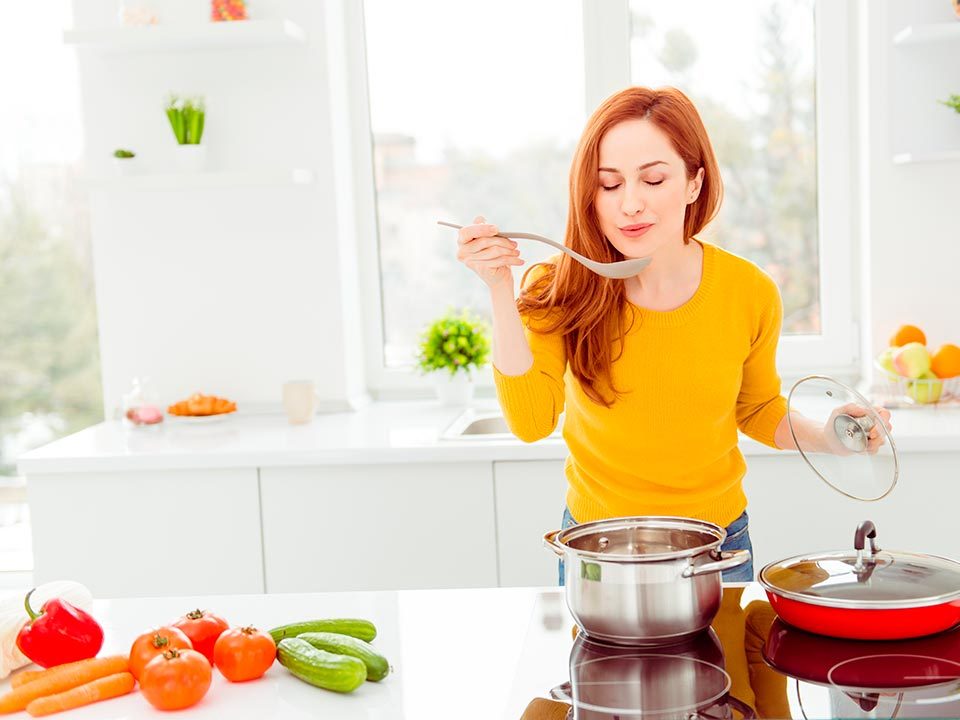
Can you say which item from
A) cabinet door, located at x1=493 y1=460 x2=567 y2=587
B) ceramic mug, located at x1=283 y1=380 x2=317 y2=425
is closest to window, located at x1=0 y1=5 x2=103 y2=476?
ceramic mug, located at x1=283 y1=380 x2=317 y2=425

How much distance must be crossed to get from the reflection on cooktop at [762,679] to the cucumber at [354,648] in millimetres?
187

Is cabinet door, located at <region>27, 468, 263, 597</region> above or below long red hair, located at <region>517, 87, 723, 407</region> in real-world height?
below

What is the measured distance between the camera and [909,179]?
2896mm

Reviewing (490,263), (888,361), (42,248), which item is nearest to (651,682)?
(490,263)

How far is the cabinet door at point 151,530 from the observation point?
2.62 metres

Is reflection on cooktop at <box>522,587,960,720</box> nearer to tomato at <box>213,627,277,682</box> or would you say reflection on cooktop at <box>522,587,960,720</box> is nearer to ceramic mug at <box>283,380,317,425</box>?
tomato at <box>213,627,277,682</box>

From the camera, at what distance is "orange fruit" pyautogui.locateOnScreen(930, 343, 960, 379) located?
276 centimetres

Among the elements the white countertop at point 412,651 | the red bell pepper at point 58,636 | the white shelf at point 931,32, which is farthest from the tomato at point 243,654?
the white shelf at point 931,32

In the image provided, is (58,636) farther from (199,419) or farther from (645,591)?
(199,419)

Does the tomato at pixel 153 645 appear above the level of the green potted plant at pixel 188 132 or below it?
below

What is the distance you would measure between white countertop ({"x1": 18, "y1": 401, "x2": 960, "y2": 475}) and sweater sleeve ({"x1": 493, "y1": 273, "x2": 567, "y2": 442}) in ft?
2.30

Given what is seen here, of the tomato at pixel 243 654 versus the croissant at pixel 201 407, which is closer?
the tomato at pixel 243 654

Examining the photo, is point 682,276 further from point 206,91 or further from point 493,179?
point 206,91

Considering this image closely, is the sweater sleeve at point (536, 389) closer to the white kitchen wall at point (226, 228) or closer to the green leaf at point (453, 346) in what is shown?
the green leaf at point (453, 346)
